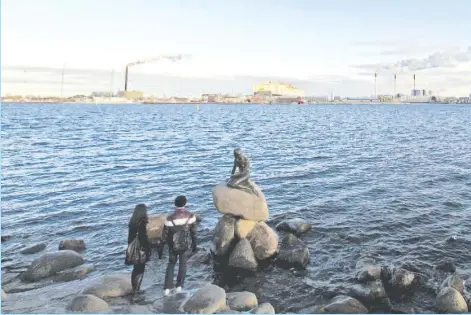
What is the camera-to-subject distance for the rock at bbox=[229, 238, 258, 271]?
46.8ft

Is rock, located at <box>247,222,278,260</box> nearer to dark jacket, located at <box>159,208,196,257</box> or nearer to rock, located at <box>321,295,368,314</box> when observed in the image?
rock, located at <box>321,295,368,314</box>

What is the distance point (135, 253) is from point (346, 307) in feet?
20.1

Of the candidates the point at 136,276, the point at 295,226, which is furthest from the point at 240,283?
the point at 295,226

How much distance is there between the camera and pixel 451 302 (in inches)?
445

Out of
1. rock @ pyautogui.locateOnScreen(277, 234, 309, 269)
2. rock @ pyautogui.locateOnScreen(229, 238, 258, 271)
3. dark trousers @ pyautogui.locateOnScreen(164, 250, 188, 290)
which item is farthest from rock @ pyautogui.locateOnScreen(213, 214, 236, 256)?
dark trousers @ pyautogui.locateOnScreen(164, 250, 188, 290)

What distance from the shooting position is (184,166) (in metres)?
34.5

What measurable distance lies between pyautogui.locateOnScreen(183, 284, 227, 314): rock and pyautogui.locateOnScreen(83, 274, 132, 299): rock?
2.26 metres

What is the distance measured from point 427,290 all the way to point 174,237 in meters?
8.09

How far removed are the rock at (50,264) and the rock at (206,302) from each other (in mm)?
5740

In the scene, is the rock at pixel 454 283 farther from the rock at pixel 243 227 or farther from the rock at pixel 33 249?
the rock at pixel 33 249

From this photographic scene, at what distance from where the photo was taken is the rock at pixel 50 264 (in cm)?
1350

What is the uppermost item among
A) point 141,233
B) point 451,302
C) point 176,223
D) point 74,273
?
point 176,223

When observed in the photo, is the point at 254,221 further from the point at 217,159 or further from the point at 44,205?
the point at 217,159

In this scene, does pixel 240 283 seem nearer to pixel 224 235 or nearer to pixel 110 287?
pixel 224 235
